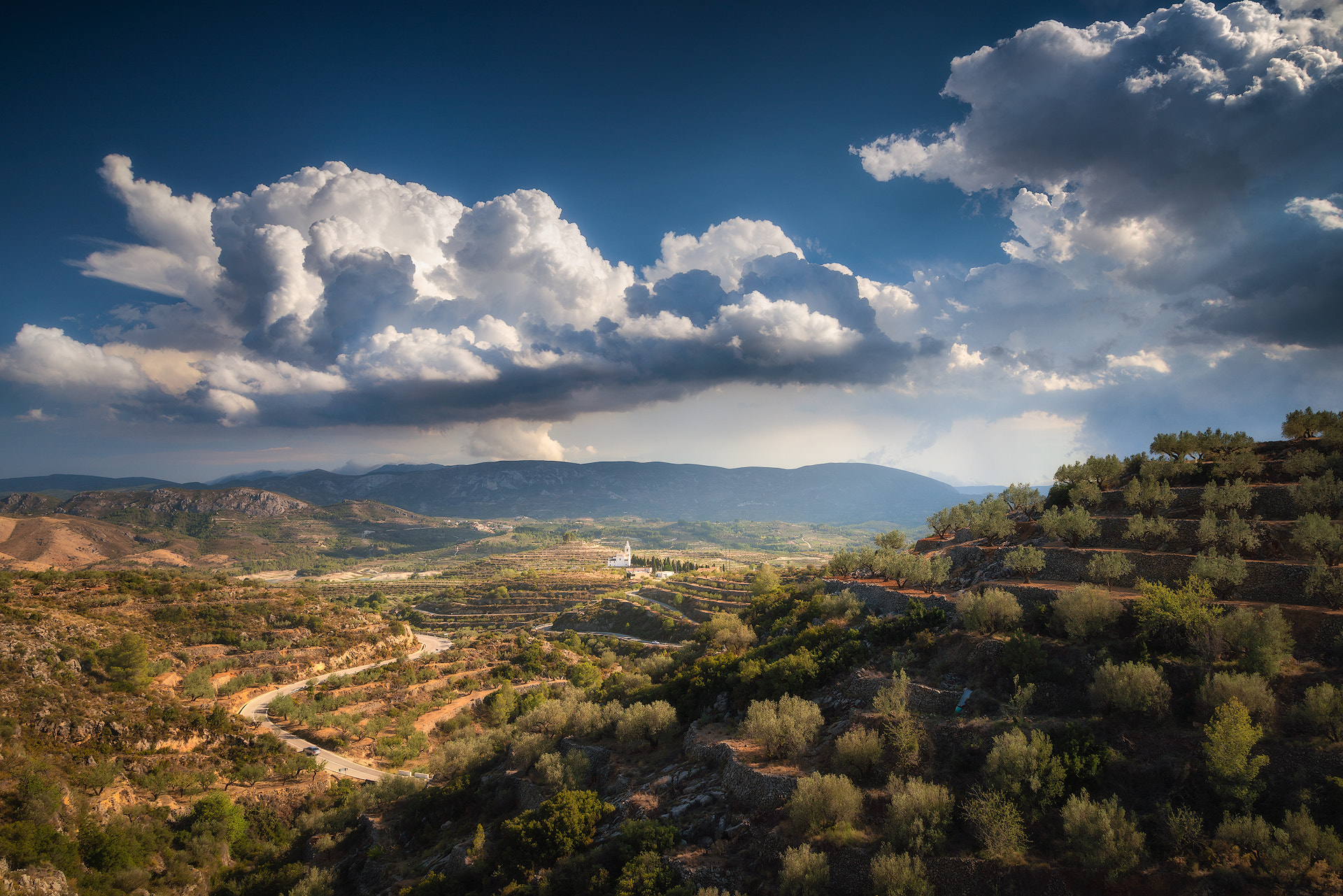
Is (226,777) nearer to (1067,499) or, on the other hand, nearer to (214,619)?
(214,619)

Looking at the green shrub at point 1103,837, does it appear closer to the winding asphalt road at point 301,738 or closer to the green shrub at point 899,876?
the green shrub at point 899,876

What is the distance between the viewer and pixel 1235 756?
42.5 feet

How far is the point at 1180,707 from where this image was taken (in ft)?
53.0

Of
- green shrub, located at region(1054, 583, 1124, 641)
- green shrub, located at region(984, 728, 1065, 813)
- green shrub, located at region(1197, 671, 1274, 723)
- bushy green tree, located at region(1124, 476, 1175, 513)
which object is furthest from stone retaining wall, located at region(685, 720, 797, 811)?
Result: bushy green tree, located at region(1124, 476, 1175, 513)

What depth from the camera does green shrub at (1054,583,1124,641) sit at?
20.5m

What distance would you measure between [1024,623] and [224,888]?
42.0m

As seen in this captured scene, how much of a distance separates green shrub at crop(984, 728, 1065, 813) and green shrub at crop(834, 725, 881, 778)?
332cm

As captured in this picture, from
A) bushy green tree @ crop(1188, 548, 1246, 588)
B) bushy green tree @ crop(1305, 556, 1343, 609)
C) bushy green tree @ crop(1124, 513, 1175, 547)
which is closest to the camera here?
bushy green tree @ crop(1305, 556, 1343, 609)

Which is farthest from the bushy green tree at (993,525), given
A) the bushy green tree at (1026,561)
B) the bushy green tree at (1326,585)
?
the bushy green tree at (1326,585)

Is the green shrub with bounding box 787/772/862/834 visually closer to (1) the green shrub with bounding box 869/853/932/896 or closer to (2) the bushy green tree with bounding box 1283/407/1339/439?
(1) the green shrub with bounding box 869/853/932/896

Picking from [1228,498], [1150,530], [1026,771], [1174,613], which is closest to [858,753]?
[1026,771]

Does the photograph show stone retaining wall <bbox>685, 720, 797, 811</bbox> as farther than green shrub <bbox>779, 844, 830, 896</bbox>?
Yes

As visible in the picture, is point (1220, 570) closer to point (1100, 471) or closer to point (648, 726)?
point (1100, 471)

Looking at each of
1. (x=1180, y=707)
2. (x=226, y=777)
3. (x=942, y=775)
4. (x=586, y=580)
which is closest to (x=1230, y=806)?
(x=1180, y=707)
